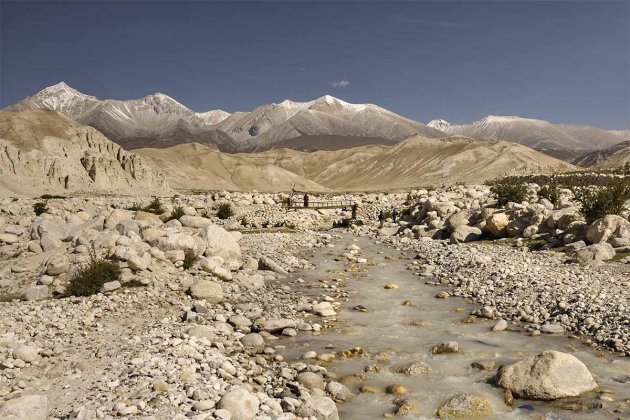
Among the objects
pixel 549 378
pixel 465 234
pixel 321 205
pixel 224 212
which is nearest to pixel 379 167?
pixel 321 205

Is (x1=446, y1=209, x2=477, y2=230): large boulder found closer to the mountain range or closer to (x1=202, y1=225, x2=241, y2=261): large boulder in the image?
(x1=202, y1=225, x2=241, y2=261): large boulder

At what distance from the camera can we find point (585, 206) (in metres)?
22.2

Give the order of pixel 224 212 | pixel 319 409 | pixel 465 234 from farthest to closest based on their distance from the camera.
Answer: pixel 224 212 → pixel 465 234 → pixel 319 409

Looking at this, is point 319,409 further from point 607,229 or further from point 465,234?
point 465,234

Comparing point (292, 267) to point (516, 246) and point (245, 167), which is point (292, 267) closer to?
point (516, 246)

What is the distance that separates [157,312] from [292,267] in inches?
314

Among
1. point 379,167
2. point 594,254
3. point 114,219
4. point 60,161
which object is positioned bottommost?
point 114,219

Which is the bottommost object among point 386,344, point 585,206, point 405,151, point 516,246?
point 386,344

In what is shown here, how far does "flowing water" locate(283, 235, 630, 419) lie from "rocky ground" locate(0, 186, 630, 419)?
447mm

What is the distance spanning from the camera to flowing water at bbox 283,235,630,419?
8.55 meters

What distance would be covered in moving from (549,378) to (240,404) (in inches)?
210

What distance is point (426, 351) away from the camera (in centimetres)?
1108

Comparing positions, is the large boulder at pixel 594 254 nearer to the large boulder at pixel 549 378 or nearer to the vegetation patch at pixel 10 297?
the large boulder at pixel 549 378

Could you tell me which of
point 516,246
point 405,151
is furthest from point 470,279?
point 405,151
